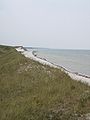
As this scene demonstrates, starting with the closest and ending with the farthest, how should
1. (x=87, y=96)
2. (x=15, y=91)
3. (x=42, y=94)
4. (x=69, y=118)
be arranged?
(x=69, y=118) < (x=87, y=96) < (x=42, y=94) < (x=15, y=91)

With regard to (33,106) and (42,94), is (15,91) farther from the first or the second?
(33,106)

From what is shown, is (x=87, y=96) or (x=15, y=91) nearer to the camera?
(x=87, y=96)

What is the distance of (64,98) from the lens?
13.0m

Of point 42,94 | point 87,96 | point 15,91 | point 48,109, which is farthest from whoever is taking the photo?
point 15,91

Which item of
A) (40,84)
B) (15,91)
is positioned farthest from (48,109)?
(40,84)

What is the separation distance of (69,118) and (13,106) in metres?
2.57

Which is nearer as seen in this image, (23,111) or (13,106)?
(23,111)

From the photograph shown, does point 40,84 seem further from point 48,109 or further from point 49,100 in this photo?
point 48,109

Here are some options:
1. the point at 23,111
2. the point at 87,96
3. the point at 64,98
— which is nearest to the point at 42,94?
the point at 64,98

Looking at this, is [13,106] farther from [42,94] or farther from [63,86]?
[63,86]

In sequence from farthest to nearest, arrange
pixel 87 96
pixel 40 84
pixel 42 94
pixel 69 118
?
1. pixel 40 84
2. pixel 42 94
3. pixel 87 96
4. pixel 69 118

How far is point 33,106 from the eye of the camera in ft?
37.2

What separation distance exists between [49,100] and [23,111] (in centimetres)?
209

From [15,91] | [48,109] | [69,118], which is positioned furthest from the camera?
[15,91]
